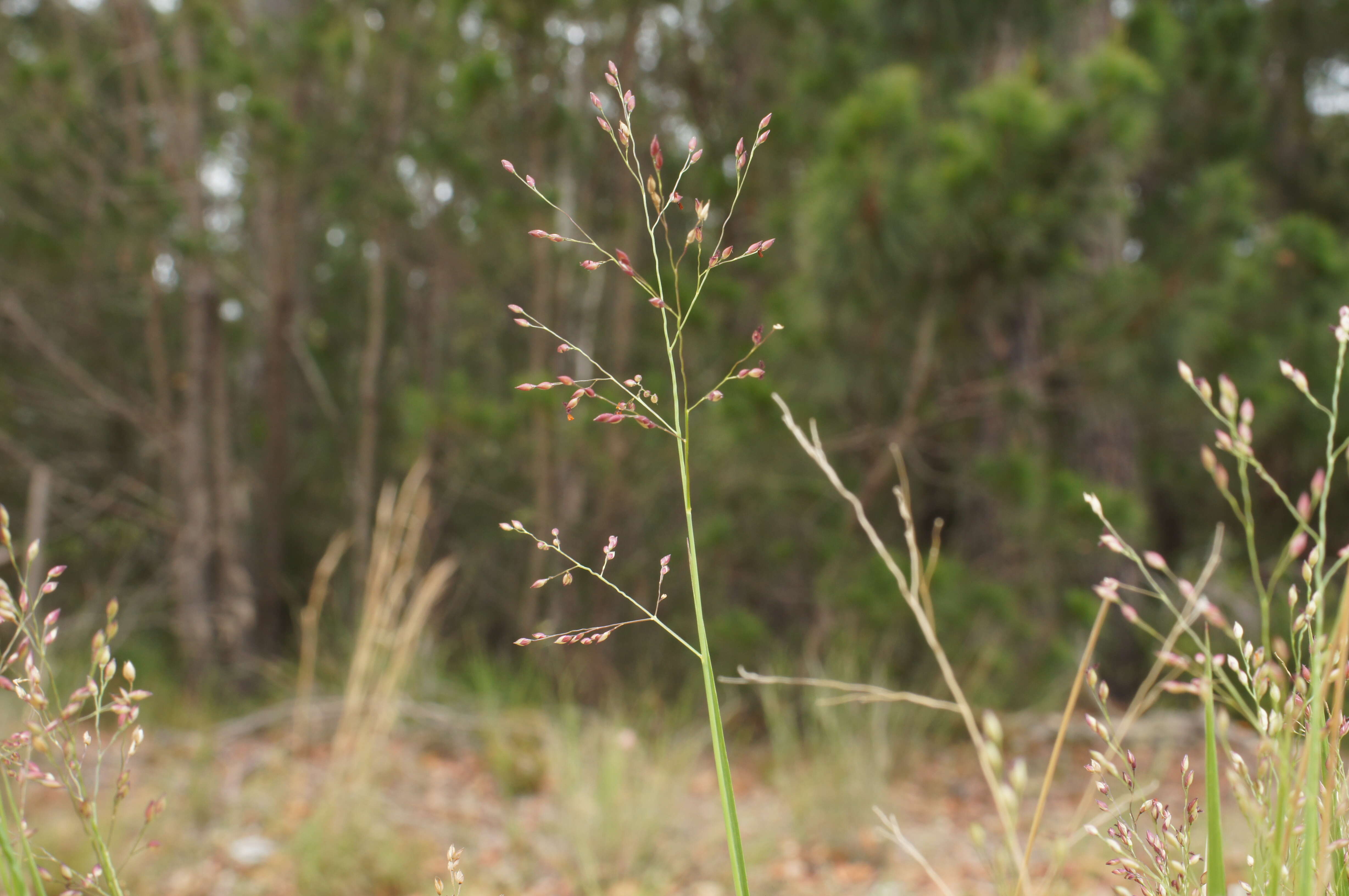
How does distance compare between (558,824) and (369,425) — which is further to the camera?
(369,425)

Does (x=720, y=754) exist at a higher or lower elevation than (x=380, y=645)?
higher

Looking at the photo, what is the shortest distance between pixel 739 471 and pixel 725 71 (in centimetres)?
234

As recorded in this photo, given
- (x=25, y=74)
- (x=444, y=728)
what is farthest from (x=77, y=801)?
(x=25, y=74)

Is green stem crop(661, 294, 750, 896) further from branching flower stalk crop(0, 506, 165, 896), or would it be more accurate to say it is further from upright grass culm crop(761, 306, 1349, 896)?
branching flower stalk crop(0, 506, 165, 896)

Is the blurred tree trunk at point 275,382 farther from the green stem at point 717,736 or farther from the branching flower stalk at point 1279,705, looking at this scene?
the branching flower stalk at point 1279,705

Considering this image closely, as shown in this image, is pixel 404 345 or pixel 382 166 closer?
pixel 382 166

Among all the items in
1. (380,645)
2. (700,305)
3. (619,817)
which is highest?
(700,305)

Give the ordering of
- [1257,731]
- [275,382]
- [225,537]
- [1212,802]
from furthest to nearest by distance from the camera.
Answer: [275,382] < [225,537] < [1257,731] < [1212,802]

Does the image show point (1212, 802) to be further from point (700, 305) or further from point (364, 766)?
point (700, 305)

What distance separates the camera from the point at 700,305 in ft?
11.8

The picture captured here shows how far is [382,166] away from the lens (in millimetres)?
4699

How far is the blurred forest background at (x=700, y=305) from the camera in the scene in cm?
285

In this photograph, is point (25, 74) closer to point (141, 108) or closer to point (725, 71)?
point (141, 108)

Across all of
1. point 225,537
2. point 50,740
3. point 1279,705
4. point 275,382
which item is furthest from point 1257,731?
point 275,382
